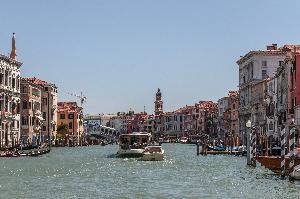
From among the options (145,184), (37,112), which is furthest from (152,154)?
(37,112)

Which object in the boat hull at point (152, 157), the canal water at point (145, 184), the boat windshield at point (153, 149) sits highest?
the boat windshield at point (153, 149)

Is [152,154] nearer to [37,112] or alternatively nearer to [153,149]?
[153,149]

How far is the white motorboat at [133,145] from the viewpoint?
4735cm

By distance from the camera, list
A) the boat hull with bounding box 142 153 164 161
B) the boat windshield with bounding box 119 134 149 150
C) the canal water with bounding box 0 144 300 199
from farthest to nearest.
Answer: the boat windshield with bounding box 119 134 149 150, the boat hull with bounding box 142 153 164 161, the canal water with bounding box 0 144 300 199

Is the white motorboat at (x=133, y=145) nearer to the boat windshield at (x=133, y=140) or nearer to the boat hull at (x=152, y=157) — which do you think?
the boat windshield at (x=133, y=140)

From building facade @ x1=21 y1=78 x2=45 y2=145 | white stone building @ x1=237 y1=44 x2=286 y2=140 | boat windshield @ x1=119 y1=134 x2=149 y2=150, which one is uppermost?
white stone building @ x1=237 y1=44 x2=286 y2=140

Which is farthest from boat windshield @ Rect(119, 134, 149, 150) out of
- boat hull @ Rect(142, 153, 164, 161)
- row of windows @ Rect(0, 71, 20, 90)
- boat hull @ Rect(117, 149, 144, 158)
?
row of windows @ Rect(0, 71, 20, 90)

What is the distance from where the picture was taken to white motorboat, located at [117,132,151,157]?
47.3 metres

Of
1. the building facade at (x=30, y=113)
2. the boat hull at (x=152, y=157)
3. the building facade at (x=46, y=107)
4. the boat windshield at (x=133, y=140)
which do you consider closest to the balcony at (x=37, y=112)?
the building facade at (x=30, y=113)

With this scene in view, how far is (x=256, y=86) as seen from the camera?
253 ft

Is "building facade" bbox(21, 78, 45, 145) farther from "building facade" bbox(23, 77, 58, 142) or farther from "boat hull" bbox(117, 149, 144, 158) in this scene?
"boat hull" bbox(117, 149, 144, 158)

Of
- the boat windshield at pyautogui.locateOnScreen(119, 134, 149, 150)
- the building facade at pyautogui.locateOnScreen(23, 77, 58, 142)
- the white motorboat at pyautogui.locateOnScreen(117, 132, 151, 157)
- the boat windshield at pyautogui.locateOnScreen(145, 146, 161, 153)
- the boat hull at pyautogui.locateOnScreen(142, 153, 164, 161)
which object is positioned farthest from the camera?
the building facade at pyautogui.locateOnScreen(23, 77, 58, 142)

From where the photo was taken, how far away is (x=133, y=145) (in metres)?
48.2

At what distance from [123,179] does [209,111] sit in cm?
11610
